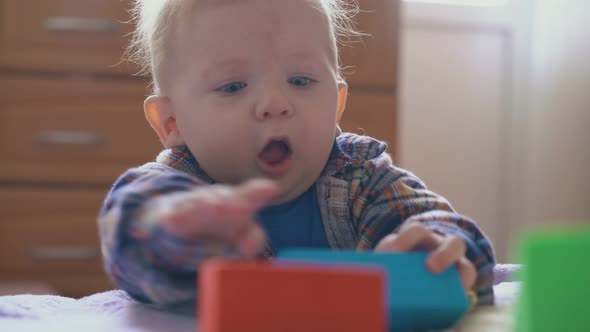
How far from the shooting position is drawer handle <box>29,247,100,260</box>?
169 centimetres

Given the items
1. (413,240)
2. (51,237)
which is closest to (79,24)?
(51,237)

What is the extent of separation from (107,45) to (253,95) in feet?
3.24

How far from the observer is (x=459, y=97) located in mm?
2410

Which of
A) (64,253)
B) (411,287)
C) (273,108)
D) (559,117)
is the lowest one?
(64,253)

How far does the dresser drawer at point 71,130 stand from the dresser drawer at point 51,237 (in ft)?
0.14

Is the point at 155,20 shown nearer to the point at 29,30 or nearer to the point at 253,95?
the point at 253,95

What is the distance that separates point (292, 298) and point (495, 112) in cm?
212

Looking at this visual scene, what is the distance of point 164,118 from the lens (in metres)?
0.93

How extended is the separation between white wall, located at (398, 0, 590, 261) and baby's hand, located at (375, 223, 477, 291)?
5.48 feet

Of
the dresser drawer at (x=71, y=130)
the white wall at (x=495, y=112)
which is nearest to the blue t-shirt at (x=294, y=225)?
the dresser drawer at (x=71, y=130)

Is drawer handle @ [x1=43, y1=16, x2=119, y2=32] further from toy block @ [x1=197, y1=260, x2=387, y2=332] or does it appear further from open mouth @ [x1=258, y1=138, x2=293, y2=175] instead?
toy block @ [x1=197, y1=260, x2=387, y2=332]

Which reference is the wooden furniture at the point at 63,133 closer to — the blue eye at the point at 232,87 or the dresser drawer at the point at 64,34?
the dresser drawer at the point at 64,34

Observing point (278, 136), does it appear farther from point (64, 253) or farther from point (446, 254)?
point (64, 253)

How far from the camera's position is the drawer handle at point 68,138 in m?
1.70
